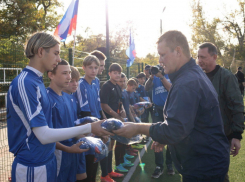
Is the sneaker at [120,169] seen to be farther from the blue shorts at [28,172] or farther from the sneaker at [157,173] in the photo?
the blue shorts at [28,172]

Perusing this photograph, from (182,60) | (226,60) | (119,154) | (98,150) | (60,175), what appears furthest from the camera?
(226,60)

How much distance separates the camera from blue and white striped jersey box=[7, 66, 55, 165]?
6.16 feet

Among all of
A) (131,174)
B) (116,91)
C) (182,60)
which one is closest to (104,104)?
(116,91)

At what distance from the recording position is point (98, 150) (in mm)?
2459

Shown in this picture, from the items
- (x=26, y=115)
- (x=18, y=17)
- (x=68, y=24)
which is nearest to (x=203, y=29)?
(x=18, y=17)

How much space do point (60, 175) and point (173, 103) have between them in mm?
1717

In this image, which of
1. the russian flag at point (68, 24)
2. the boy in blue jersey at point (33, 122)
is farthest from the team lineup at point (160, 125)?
the russian flag at point (68, 24)

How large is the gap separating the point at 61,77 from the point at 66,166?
3.71 feet

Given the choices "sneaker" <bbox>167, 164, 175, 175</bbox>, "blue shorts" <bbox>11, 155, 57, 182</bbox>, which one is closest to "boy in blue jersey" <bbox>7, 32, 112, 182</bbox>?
"blue shorts" <bbox>11, 155, 57, 182</bbox>

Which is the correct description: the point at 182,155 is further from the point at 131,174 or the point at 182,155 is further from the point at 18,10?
the point at 18,10

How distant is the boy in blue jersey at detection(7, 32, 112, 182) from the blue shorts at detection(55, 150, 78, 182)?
1.97 ft

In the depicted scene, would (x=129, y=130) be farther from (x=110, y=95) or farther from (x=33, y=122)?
(x=110, y=95)

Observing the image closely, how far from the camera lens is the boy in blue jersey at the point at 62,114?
2.73 metres

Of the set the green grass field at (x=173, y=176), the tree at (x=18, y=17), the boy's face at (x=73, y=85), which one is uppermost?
the tree at (x=18, y=17)
